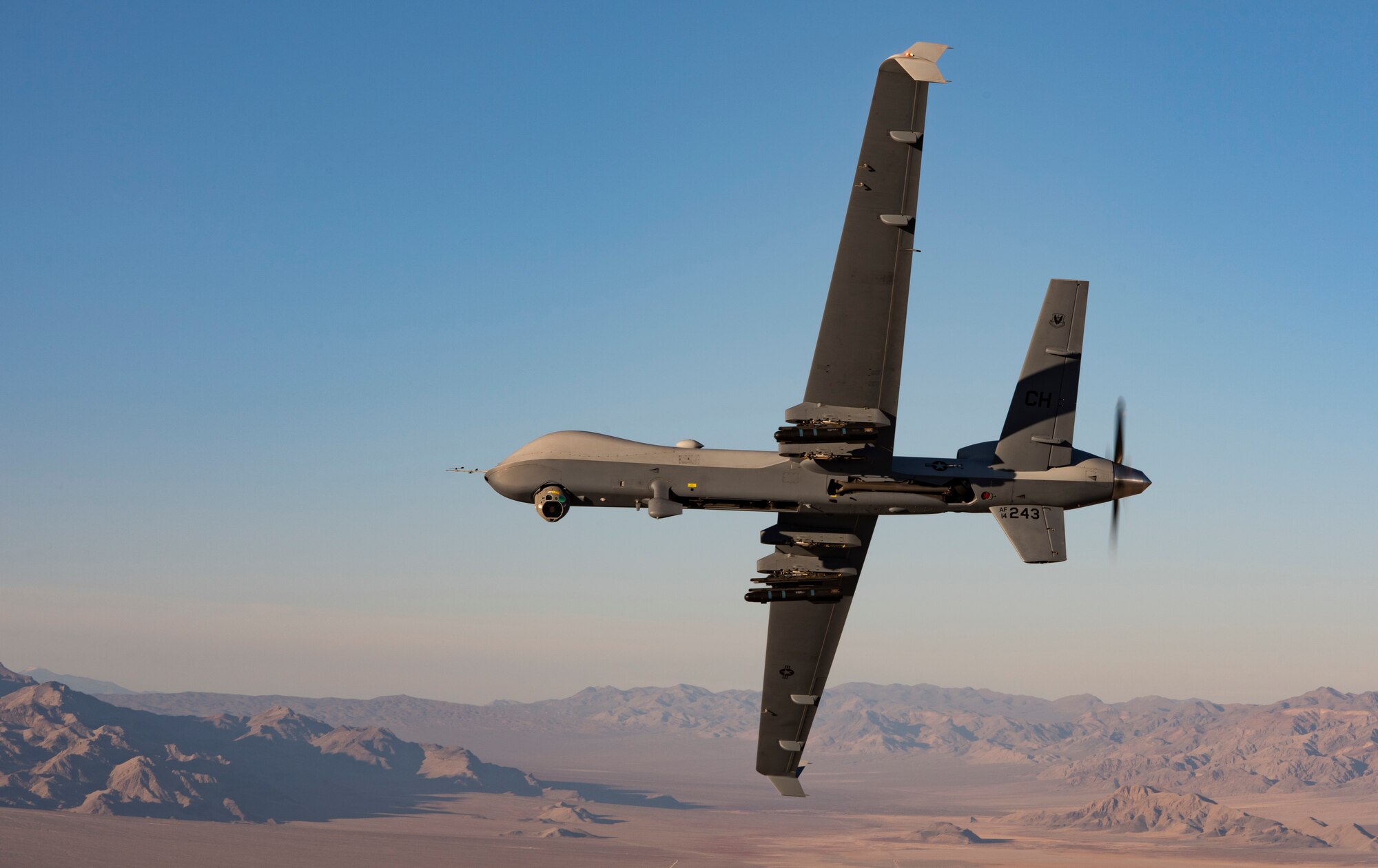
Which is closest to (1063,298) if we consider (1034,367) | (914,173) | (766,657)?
(1034,367)

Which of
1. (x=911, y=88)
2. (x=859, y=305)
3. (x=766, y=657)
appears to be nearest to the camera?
(x=911, y=88)

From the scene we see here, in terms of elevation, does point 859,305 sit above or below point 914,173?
below

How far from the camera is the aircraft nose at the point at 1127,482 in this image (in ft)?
123

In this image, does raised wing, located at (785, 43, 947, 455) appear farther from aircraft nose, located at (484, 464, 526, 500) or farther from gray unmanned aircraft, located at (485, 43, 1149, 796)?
aircraft nose, located at (484, 464, 526, 500)

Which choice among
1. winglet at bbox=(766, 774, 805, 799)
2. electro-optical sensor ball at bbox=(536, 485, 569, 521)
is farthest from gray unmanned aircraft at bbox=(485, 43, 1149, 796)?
winglet at bbox=(766, 774, 805, 799)

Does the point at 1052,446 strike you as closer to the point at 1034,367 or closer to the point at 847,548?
the point at 1034,367

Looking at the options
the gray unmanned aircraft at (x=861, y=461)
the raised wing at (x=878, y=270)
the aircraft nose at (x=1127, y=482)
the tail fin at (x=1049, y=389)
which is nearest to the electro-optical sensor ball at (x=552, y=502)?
the gray unmanned aircraft at (x=861, y=461)

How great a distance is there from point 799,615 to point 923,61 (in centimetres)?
2193

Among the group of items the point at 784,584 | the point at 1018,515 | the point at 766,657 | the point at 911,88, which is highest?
the point at 911,88

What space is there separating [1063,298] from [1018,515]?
7639 mm

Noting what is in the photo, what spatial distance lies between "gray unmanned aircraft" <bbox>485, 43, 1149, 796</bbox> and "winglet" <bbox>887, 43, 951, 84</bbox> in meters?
1.87

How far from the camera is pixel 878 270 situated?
31.8 m

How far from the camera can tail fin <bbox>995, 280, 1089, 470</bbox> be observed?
37.5m

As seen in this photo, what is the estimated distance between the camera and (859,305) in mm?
32188
